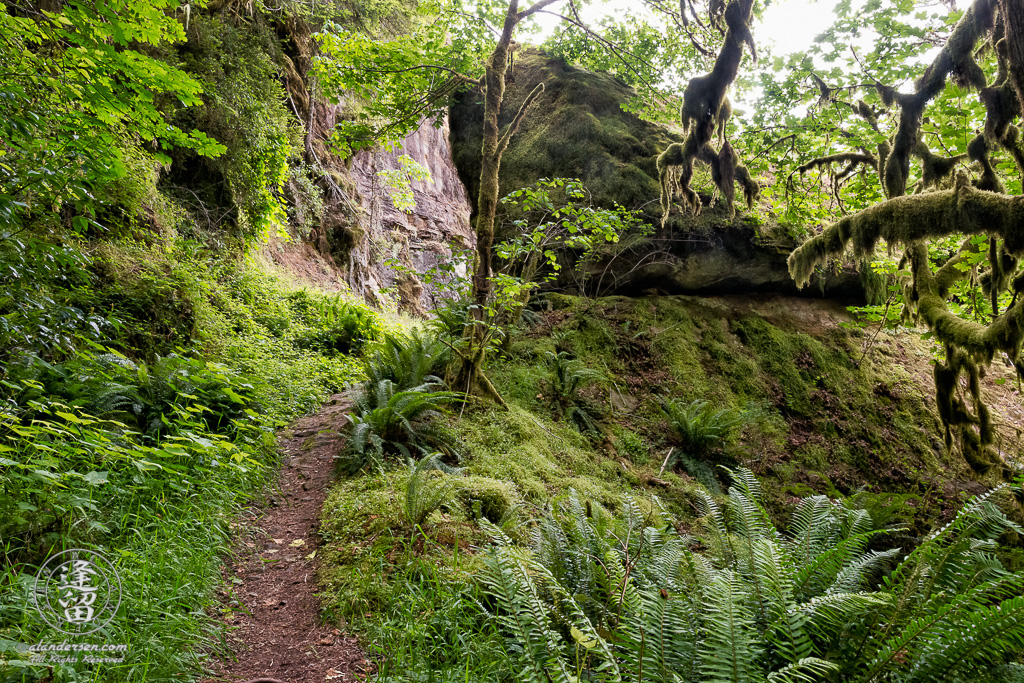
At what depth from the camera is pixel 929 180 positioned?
484 centimetres

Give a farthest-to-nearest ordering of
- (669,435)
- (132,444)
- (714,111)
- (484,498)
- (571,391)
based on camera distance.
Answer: (571,391)
(669,435)
(714,111)
(484,498)
(132,444)

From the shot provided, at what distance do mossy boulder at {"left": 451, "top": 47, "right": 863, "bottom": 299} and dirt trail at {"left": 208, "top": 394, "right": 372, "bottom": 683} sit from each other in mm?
6128

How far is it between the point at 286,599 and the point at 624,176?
821cm

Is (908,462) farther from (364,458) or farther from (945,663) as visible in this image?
(364,458)

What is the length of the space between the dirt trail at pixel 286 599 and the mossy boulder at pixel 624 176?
613cm

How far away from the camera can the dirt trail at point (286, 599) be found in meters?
2.17

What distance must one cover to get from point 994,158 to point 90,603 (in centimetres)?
797

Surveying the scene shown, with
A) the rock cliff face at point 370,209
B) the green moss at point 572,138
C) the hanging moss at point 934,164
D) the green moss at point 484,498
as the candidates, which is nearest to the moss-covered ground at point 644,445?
the green moss at point 484,498

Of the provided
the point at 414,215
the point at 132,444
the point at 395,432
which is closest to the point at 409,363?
the point at 395,432

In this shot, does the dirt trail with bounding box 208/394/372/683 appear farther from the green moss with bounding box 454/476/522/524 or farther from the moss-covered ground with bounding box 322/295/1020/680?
the green moss with bounding box 454/476/522/524

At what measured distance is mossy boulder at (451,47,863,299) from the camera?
27.6ft

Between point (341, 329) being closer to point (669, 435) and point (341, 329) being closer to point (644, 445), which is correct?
point (644, 445)

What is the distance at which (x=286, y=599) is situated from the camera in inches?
105

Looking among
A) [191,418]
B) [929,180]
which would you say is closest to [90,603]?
[191,418]
